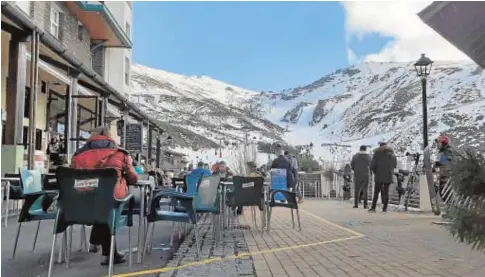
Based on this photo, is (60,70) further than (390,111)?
No

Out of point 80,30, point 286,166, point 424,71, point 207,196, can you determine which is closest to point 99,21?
point 80,30

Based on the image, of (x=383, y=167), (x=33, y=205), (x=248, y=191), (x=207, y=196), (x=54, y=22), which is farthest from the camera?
(x=54, y=22)

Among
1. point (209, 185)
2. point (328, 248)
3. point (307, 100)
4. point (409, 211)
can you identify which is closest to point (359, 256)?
point (328, 248)

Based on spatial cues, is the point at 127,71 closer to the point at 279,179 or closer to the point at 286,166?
the point at 286,166

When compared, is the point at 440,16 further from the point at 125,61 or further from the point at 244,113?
the point at 244,113

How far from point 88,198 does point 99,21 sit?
19.2 m

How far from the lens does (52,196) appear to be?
520 centimetres

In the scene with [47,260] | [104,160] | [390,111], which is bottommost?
[47,260]

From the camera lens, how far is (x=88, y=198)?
13.7 feet

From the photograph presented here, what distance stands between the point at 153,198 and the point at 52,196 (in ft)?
3.09

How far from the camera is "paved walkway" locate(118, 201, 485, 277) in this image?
15.4 ft

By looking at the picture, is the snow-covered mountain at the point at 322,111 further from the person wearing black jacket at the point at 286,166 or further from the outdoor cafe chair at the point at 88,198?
the person wearing black jacket at the point at 286,166

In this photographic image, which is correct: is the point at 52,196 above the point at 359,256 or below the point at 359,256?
above

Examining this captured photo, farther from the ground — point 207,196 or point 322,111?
point 322,111
